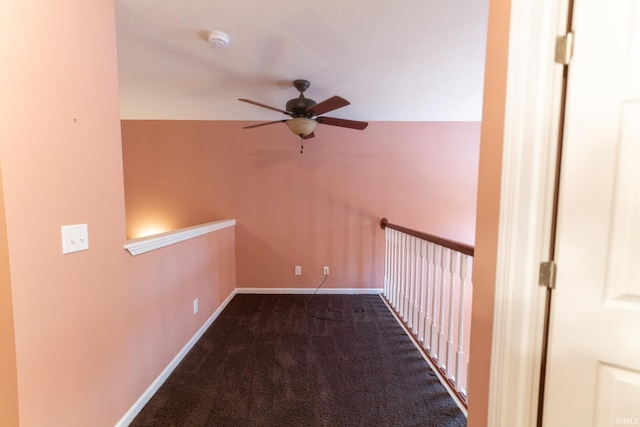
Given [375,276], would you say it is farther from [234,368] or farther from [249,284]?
[234,368]

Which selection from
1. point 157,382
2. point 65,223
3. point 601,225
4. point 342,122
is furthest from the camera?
point 342,122

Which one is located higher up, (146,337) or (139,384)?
(146,337)

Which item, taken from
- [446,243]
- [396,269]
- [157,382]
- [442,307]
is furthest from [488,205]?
[157,382]

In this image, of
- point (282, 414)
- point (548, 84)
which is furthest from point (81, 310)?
point (548, 84)

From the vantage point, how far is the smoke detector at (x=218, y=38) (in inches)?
59.5

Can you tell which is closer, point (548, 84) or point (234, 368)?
point (548, 84)

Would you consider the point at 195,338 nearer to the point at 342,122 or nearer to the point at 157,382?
the point at 157,382

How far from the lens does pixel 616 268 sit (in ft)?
2.06

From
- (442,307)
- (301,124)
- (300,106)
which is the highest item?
(300,106)

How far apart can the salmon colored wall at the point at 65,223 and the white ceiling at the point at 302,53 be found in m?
0.47

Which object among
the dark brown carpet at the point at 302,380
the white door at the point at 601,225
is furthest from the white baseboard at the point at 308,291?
the white door at the point at 601,225

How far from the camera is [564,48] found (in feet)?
2.18

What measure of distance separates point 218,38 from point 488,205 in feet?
6.11

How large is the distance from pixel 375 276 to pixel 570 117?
2.78m
